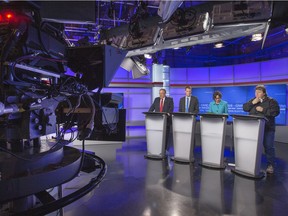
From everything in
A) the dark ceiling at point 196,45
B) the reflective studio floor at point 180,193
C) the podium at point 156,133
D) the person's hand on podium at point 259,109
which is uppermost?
the dark ceiling at point 196,45

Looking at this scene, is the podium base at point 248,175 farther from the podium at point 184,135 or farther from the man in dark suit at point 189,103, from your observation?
the man in dark suit at point 189,103

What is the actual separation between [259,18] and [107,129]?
2.71 metres

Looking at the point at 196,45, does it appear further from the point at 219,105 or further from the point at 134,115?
the point at 134,115

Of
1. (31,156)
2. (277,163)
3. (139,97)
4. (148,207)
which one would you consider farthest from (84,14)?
(139,97)

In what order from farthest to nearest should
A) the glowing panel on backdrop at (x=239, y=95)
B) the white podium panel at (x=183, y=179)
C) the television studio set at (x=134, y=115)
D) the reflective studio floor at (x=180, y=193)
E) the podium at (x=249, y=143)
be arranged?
the glowing panel on backdrop at (x=239, y=95)
the podium at (x=249, y=143)
the white podium panel at (x=183, y=179)
the reflective studio floor at (x=180, y=193)
the television studio set at (x=134, y=115)

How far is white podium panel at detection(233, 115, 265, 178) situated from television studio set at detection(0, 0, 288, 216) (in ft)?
0.05

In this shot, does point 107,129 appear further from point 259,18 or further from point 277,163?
point 277,163

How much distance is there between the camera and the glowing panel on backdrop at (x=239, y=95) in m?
6.68

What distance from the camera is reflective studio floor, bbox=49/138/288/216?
2.32 m

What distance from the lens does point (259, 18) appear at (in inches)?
115

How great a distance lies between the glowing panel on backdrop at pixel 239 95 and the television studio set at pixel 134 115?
0.04m

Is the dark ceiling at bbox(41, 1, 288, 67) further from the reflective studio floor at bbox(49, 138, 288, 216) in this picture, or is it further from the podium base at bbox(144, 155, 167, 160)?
the podium base at bbox(144, 155, 167, 160)

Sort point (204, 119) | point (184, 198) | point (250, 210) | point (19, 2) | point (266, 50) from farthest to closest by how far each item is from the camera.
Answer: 1. point (266, 50)
2. point (204, 119)
3. point (184, 198)
4. point (250, 210)
5. point (19, 2)

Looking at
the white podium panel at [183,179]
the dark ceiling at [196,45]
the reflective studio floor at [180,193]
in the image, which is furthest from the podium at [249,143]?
the dark ceiling at [196,45]
